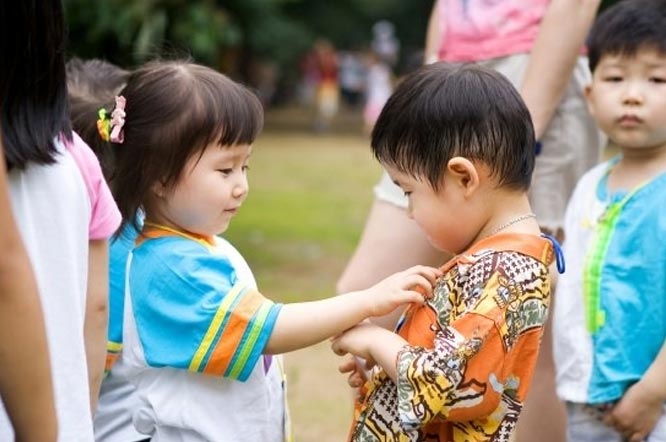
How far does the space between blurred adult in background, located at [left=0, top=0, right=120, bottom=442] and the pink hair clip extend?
337 millimetres

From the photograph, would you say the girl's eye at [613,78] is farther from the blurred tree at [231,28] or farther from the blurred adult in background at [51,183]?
the blurred adult in background at [51,183]

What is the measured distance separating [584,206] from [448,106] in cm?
120

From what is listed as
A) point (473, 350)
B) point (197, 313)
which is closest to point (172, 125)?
point (197, 313)

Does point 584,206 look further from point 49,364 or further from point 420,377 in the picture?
point 49,364

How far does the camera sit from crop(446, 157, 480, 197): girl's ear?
7.96 feet

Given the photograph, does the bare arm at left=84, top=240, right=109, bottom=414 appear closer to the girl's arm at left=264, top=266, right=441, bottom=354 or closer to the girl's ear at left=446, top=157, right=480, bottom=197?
the girl's arm at left=264, top=266, right=441, bottom=354

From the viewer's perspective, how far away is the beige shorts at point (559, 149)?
147 inches

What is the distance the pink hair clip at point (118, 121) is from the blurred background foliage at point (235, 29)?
1.73ft

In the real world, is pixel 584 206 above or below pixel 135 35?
above

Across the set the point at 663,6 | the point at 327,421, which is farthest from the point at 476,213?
the point at 327,421

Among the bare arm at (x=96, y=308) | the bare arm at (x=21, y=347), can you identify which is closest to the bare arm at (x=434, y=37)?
the bare arm at (x=96, y=308)

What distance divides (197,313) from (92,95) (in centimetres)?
106

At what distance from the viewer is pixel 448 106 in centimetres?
245

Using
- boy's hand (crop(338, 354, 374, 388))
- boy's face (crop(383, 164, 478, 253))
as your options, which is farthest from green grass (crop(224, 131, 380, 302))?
boy's face (crop(383, 164, 478, 253))
